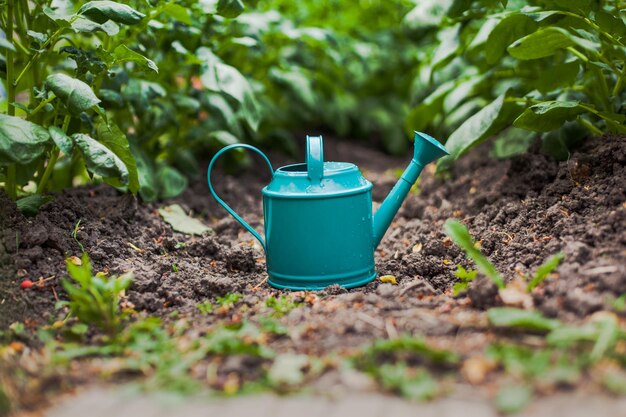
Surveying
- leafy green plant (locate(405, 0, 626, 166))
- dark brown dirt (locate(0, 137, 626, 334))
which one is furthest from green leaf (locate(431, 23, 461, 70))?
dark brown dirt (locate(0, 137, 626, 334))

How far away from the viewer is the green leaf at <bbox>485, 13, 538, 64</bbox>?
3041 mm

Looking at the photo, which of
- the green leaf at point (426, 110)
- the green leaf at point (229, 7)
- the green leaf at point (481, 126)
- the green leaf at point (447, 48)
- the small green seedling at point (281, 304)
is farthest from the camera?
the green leaf at point (426, 110)

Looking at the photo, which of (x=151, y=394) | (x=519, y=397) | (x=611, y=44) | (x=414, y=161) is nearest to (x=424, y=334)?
(x=519, y=397)

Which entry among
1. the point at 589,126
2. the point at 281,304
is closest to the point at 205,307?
the point at 281,304

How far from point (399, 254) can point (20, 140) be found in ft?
5.31

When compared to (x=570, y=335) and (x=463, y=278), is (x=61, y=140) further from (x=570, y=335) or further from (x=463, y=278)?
(x=570, y=335)

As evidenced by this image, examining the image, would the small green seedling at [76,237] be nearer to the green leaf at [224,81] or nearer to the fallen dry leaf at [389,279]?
the green leaf at [224,81]

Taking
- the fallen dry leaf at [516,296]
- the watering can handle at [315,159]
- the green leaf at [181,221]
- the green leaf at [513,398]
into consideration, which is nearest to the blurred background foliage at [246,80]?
the green leaf at [181,221]

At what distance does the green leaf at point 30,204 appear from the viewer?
9.62 feet

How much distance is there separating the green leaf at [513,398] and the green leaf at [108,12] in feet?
5.93

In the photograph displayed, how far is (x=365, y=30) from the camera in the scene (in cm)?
602

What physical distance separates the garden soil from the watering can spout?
210 millimetres

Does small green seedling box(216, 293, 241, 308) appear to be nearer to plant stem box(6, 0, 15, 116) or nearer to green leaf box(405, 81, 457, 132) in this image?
plant stem box(6, 0, 15, 116)

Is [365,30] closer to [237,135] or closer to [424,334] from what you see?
[237,135]
